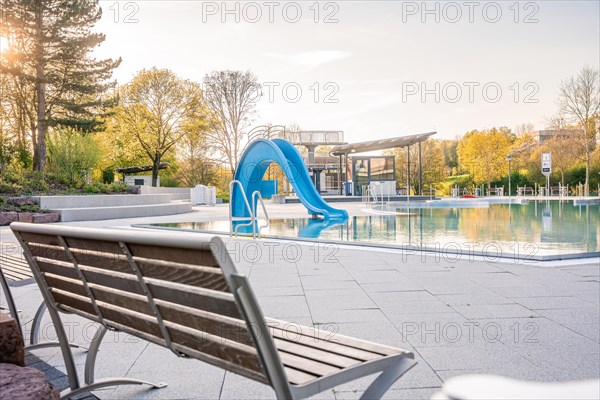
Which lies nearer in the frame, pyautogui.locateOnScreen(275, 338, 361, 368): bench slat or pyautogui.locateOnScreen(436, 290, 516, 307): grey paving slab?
pyautogui.locateOnScreen(275, 338, 361, 368): bench slat

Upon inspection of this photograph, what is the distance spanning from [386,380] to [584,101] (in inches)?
1630

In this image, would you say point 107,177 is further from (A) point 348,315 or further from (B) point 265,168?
(A) point 348,315

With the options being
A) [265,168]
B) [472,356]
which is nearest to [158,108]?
[265,168]

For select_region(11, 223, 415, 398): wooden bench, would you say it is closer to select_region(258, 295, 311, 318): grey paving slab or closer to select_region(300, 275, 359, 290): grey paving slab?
select_region(258, 295, 311, 318): grey paving slab

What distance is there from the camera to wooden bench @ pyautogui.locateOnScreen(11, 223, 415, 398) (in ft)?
Result: 5.42

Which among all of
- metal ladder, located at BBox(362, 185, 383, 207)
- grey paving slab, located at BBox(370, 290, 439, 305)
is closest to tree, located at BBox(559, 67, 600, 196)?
metal ladder, located at BBox(362, 185, 383, 207)

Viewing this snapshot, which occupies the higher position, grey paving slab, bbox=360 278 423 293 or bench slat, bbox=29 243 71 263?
bench slat, bbox=29 243 71 263

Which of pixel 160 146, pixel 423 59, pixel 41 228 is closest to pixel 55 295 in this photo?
pixel 41 228

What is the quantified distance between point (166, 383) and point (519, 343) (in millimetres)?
2441

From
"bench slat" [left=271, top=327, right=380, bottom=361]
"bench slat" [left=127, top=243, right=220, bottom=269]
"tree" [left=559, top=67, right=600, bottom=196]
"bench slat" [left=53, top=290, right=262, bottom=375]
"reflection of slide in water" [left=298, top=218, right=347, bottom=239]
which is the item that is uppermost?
"tree" [left=559, top=67, right=600, bottom=196]

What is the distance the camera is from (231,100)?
39.8 meters

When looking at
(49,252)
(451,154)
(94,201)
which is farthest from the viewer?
(451,154)

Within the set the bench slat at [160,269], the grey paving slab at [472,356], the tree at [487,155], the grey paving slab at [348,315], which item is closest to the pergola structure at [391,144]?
the tree at [487,155]

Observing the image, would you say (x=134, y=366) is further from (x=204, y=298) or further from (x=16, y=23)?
(x=16, y=23)
